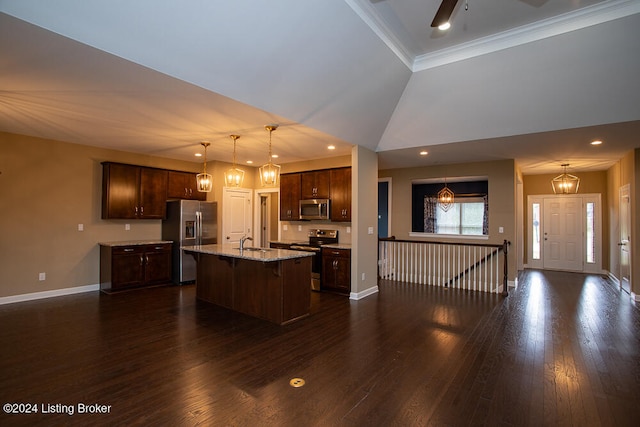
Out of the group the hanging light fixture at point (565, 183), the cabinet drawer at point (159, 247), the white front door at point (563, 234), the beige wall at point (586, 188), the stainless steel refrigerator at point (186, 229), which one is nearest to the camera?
the cabinet drawer at point (159, 247)

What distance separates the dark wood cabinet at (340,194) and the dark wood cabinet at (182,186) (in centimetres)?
319

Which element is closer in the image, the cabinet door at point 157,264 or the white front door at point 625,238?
the white front door at point 625,238

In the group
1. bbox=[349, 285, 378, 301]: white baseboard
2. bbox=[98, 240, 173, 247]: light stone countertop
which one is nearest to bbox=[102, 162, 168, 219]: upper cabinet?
bbox=[98, 240, 173, 247]: light stone countertop

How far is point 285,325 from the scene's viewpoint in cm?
410

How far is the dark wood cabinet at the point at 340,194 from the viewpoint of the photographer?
6.11 meters

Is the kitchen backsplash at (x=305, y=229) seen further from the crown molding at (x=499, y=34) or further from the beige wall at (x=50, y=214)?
the beige wall at (x=50, y=214)

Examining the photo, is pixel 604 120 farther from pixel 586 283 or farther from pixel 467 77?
pixel 586 283

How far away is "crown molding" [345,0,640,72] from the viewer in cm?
326

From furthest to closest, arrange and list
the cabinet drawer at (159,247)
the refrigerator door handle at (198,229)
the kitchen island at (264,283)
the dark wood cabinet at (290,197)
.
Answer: the dark wood cabinet at (290,197), the refrigerator door handle at (198,229), the cabinet drawer at (159,247), the kitchen island at (264,283)

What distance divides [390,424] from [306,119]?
354 cm

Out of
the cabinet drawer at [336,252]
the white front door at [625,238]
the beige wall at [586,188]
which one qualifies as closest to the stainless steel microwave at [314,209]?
the cabinet drawer at [336,252]

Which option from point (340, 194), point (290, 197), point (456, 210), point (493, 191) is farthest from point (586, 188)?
point (290, 197)

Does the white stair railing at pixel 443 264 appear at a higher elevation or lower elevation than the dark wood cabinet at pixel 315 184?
lower

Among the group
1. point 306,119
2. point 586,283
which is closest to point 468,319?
point 306,119
